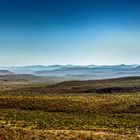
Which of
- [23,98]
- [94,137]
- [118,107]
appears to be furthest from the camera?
[23,98]

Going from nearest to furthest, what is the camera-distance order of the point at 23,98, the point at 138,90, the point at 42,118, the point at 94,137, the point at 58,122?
the point at 94,137 < the point at 58,122 < the point at 42,118 < the point at 23,98 < the point at 138,90

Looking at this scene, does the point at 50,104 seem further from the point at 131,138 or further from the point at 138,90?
the point at 138,90

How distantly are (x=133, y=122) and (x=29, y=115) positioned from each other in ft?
58.6

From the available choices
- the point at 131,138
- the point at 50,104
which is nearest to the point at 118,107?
the point at 50,104

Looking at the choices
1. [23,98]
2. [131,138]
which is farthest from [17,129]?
[23,98]

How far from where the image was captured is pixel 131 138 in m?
39.0

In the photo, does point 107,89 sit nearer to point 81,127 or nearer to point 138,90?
point 138,90

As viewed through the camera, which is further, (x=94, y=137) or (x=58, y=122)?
(x=58, y=122)

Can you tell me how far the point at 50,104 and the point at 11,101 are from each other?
8.96 meters

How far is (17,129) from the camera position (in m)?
40.8

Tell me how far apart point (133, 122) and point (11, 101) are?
1225 inches

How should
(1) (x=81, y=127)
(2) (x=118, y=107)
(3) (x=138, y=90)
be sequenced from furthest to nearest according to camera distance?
(3) (x=138, y=90) < (2) (x=118, y=107) < (1) (x=81, y=127)

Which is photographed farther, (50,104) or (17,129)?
(50,104)

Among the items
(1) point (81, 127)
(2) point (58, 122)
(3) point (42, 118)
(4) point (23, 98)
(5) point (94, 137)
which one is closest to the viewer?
(5) point (94, 137)
